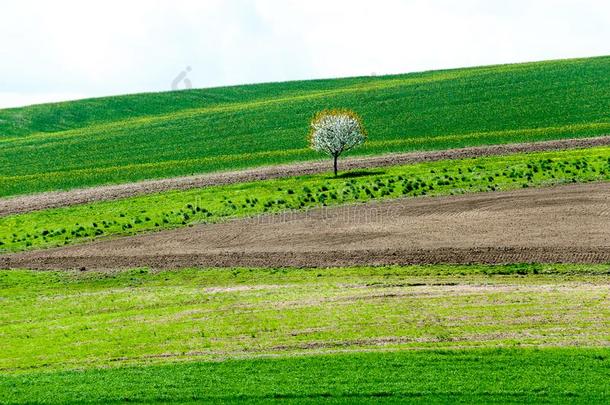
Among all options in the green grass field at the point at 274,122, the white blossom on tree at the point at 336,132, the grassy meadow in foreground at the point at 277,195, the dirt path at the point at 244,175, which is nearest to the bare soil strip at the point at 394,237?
the grassy meadow in foreground at the point at 277,195

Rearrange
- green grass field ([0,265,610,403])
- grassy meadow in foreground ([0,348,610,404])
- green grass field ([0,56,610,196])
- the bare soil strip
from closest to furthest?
grassy meadow in foreground ([0,348,610,404]) → green grass field ([0,265,610,403]) → the bare soil strip → green grass field ([0,56,610,196])

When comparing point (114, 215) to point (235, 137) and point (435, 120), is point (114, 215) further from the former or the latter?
point (435, 120)

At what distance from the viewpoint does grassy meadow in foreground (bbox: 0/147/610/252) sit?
60.4m

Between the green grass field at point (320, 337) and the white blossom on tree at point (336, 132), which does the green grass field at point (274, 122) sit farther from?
the green grass field at point (320, 337)

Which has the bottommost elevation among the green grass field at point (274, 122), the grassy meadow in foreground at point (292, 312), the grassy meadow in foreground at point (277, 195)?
the grassy meadow in foreground at point (292, 312)

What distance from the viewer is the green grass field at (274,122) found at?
84438 millimetres

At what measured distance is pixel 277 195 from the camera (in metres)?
64.9

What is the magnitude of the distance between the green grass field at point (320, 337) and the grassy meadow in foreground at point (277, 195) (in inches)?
494

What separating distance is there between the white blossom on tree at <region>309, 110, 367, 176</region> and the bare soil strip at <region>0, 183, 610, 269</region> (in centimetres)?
1408

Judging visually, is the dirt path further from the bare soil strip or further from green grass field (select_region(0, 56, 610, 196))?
the bare soil strip

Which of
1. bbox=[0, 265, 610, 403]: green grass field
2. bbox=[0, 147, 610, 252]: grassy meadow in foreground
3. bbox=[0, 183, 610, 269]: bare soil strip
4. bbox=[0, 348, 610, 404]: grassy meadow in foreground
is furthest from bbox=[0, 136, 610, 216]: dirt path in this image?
bbox=[0, 348, 610, 404]: grassy meadow in foreground

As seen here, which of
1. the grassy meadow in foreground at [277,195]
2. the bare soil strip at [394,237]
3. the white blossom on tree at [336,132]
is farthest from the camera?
the white blossom on tree at [336,132]

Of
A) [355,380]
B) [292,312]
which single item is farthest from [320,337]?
[355,380]

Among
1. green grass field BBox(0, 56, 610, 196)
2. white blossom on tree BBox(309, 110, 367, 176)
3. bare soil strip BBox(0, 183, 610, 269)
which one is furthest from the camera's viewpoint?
green grass field BBox(0, 56, 610, 196)
